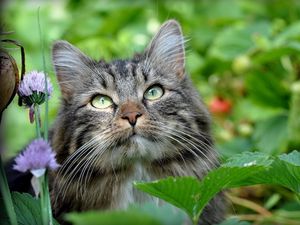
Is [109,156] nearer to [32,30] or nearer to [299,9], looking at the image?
[299,9]

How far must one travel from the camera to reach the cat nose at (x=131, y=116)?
1.97 metres

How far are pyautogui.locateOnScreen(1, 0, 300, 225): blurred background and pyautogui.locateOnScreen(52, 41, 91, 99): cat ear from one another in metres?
0.17

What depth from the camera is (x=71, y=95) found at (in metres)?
2.37

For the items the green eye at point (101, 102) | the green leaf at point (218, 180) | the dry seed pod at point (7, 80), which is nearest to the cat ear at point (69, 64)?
the green eye at point (101, 102)

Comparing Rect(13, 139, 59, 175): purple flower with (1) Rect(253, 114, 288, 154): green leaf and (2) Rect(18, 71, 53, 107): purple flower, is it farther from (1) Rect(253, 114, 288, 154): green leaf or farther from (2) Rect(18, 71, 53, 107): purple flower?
(1) Rect(253, 114, 288, 154): green leaf

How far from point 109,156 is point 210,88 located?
214 centimetres

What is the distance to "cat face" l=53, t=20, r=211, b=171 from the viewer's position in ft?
6.63

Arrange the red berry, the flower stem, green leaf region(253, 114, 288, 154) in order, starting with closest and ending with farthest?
the flower stem
green leaf region(253, 114, 288, 154)
the red berry

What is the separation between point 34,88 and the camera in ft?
5.18

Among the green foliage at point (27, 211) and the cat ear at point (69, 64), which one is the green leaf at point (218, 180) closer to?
the green foliage at point (27, 211)

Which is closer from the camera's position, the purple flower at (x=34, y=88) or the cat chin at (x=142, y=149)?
the purple flower at (x=34, y=88)

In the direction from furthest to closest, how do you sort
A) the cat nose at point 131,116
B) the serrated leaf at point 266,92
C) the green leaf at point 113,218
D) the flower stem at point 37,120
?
1. the serrated leaf at point 266,92
2. the cat nose at point 131,116
3. the flower stem at point 37,120
4. the green leaf at point 113,218

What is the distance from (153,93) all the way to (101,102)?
0.59ft

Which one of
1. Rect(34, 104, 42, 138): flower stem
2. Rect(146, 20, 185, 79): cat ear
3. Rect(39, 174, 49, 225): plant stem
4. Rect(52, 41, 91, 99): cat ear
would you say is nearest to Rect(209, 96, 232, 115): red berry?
Rect(146, 20, 185, 79): cat ear
